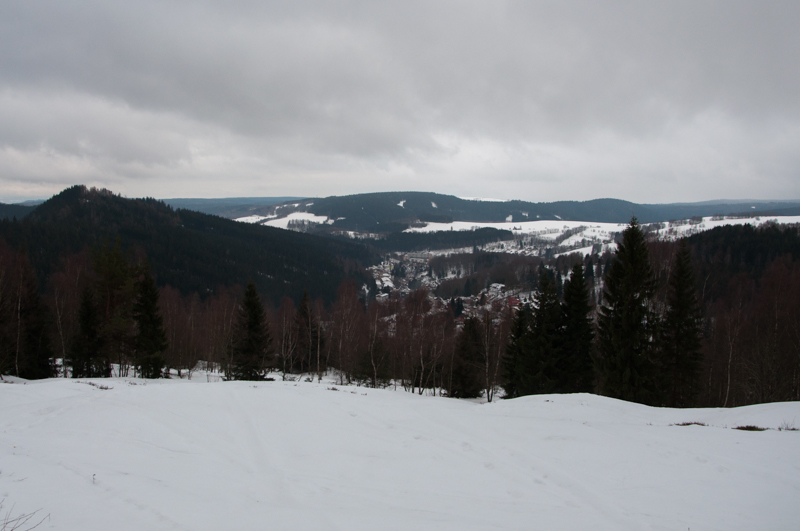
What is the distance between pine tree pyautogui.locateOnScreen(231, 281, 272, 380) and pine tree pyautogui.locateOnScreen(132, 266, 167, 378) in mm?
4964

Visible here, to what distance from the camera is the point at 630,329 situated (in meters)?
21.1

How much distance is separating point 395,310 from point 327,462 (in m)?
23.9

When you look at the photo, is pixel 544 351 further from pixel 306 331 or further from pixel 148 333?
pixel 148 333

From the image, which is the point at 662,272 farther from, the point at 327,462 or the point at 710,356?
the point at 327,462

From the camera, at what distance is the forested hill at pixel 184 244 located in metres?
105

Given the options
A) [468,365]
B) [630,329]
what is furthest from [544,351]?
[468,365]

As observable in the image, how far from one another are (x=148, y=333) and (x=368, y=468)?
2455cm

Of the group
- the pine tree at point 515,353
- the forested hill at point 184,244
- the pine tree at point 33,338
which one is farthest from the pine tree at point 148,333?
the forested hill at point 184,244

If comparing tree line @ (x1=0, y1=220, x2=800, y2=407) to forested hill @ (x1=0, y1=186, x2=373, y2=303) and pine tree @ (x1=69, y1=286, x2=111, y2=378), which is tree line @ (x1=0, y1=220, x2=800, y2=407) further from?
forested hill @ (x1=0, y1=186, x2=373, y2=303)

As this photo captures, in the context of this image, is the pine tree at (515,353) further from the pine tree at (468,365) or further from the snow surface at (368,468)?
the snow surface at (368,468)

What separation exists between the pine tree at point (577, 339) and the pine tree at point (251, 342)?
67.5ft

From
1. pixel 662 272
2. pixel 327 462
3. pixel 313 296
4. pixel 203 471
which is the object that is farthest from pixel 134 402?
pixel 313 296

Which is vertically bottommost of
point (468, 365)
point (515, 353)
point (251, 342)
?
point (468, 365)

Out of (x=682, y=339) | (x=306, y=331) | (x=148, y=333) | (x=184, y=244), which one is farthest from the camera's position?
(x=184, y=244)
